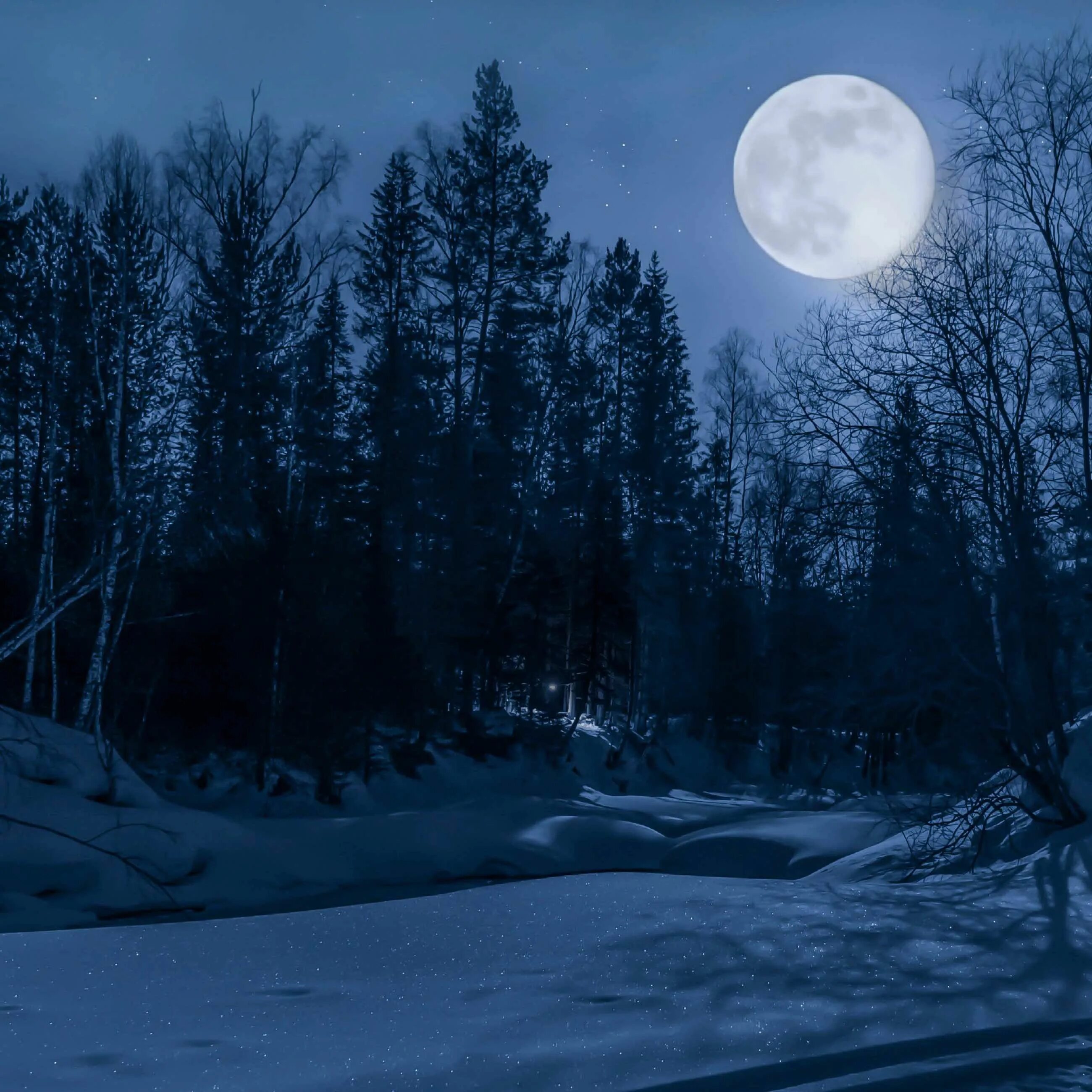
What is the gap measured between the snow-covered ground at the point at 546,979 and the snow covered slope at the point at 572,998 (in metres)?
0.02

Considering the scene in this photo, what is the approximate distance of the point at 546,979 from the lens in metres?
5.44

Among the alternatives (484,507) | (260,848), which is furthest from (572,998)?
(484,507)

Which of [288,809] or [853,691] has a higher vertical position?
[853,691]

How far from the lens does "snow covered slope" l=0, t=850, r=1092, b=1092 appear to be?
4.07m

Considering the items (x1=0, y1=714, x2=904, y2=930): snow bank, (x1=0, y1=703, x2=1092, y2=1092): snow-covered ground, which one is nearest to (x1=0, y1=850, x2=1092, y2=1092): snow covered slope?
(x1=0, y1=703, x2=1092, y2=1092): snow-covered ground

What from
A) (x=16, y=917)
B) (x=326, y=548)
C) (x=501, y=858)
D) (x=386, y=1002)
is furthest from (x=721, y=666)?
(x=386, y=1002)

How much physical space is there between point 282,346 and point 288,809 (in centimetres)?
792

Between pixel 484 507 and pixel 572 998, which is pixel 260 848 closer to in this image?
pixel 572 998

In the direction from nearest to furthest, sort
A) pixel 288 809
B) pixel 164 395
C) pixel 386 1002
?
pixel 386 1002 → pixel 164 395 → pixel 288 809

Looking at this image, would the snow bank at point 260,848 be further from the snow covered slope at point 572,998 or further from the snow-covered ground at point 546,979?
the snow covered slope at point 572,998

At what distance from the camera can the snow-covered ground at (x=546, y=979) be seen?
13.5ft

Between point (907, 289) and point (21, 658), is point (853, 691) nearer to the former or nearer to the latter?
point (907, 289)

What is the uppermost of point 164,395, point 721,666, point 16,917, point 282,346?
point 282,346

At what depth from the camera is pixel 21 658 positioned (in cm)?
1839
